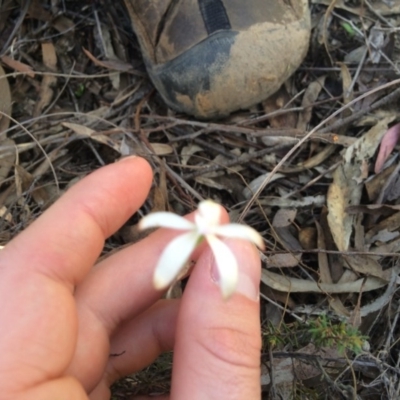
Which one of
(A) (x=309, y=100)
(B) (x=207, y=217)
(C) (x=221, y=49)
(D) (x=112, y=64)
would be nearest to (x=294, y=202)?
(A) (x=309, y=100)

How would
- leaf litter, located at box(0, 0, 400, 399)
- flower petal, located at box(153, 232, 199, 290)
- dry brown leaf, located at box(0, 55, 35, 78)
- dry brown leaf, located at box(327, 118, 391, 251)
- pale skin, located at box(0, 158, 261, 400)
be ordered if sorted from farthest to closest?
dry brown leaf, located at box(0, 55, 35, 78)
dry brown leaf, located at box(327, 118, 391, 251)
leaf litter, located at box(0, 0, 400, 399)
pale skin, located at box(0, 158, 261, 400)
flower petal, located at box(153, 232, 199, 290)

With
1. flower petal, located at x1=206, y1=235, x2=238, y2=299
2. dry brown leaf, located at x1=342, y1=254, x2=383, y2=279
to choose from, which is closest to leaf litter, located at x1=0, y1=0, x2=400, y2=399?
dry brown leaf, located at x1=342, y1=254, x2=383, y2=279

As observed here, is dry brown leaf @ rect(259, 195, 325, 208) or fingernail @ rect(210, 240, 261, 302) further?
dry brown leaf @ rect(259, 195, 325, 208)

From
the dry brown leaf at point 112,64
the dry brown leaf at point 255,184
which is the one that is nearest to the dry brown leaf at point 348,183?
the dry brown leaf at point 255,184

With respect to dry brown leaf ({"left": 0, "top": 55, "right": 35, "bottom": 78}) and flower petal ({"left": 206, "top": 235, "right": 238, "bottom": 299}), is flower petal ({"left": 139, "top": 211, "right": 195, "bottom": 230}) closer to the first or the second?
flower petal ({"left": 206, "top": 235, "right": 238, "bottom": 299})

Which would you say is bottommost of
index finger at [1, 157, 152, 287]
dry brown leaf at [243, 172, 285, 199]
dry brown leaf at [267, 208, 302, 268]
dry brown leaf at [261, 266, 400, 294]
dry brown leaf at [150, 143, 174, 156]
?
dry brown leaf at [261, 266, 400, 294]

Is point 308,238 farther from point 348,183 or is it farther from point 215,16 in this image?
point 215,16

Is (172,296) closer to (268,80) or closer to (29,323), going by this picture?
(29,323)
